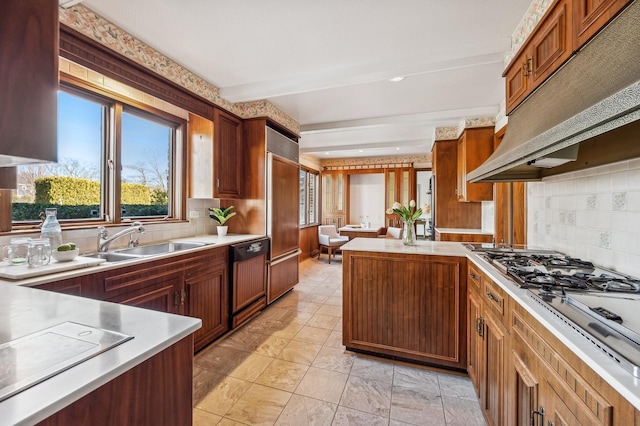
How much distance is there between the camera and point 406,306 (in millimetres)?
2162

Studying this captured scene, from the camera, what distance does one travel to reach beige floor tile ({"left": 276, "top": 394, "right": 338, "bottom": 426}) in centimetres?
161

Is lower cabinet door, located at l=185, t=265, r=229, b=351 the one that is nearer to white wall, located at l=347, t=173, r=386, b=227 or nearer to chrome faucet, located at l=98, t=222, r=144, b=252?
chrome faucet, located at l=98, t=222, r=144, b=252

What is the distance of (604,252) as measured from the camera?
147 cm

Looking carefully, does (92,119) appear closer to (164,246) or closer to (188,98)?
(188,98)

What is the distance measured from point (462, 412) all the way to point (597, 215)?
138cm

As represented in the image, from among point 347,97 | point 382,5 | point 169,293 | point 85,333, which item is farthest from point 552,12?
point 169,293

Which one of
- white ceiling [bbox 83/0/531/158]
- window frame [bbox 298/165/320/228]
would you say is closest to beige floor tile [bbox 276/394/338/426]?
white ceiling [bbox 83/0/531/158]

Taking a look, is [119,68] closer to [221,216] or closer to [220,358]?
[221,216]

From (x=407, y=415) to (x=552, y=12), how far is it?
2329 mm

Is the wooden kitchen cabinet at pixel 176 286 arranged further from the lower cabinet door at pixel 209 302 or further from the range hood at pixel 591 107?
the range hood at pixel 591 107

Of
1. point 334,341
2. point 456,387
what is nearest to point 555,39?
point 456,387

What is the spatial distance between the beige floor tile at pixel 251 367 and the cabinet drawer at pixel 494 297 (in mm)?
1647

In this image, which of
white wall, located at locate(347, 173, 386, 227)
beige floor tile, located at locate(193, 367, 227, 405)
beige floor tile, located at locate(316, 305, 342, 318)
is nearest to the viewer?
beige floor tile, located at locate(193, 367, 227, 405)

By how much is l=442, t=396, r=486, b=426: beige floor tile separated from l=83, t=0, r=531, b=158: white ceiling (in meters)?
2.49
